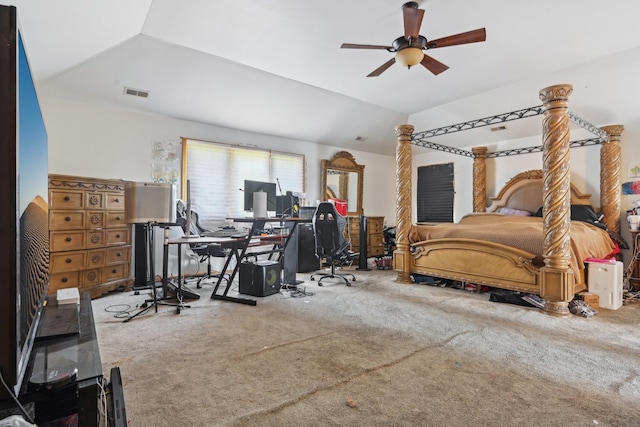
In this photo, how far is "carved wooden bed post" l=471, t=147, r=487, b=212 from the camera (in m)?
6.33

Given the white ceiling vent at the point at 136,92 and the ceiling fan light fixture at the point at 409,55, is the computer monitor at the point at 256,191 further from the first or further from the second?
the ceiling fan light fixture at the point at 409,55

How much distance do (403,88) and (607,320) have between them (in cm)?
381

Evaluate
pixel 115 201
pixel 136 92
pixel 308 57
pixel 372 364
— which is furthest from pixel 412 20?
pixel 115 201

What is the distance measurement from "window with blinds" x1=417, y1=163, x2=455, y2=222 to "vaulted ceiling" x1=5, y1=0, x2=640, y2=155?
63.3 inches

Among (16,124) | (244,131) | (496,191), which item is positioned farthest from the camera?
(496,191)

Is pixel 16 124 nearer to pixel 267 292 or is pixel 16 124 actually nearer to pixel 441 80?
pixel 267 292

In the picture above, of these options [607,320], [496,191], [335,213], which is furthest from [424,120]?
[607,320]

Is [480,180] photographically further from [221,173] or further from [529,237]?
[221,173]

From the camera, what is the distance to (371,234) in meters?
6.83

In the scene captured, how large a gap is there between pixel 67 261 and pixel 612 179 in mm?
7040

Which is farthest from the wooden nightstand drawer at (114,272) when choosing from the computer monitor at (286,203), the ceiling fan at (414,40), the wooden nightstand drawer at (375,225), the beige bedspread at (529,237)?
the wooden nightstand drawer at (375,225)

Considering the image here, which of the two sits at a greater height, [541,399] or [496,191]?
[496,191]

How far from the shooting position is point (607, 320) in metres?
3.05

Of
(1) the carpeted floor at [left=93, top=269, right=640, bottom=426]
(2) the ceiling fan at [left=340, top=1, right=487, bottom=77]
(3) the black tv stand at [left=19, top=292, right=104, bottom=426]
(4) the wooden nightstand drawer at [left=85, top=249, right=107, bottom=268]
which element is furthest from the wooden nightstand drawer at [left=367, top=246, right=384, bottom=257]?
(3) the black tv stand at [left=19, top=292, right=104, bottom=426]
